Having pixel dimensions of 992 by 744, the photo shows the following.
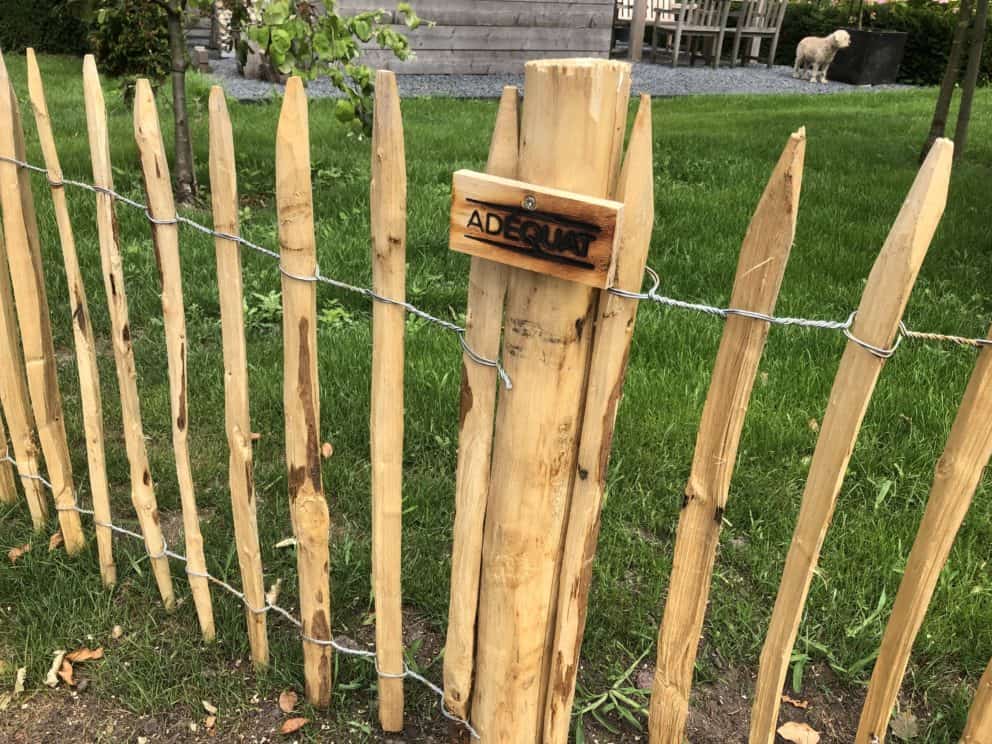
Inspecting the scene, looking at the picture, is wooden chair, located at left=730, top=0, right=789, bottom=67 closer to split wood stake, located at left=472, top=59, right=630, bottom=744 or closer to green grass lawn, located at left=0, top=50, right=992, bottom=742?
green grass lawn, located at left=0, top=50, right=992, bottom=742

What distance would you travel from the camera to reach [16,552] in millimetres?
2508

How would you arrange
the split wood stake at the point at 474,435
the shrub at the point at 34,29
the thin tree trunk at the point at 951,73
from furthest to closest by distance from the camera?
the shrub at the point at 34,29 → the thin tree trunk at the point at 951,73 → the split wood stake at the point at 474,435

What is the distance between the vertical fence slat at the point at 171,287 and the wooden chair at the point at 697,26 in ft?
43.6

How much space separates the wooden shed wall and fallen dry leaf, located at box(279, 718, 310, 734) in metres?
10.8

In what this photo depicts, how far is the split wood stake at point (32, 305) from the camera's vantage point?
2180 mm

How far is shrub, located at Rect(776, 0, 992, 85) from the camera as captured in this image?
14.0 meters

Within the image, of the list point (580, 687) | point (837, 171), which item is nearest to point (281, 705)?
point (580, 687)

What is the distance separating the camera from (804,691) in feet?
7.11

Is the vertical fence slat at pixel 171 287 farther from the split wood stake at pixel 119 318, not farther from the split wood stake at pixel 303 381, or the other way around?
the split wood stake at pixel 303 381

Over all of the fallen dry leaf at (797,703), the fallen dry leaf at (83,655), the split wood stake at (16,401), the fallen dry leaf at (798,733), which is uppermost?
the split wood stake at (16,401)

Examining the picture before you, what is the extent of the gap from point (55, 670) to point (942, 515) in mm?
2103

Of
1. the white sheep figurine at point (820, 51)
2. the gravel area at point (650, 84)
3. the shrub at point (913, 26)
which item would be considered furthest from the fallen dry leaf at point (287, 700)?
the shrub at point (913, 26)

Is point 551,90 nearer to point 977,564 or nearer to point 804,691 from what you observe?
point 804,691

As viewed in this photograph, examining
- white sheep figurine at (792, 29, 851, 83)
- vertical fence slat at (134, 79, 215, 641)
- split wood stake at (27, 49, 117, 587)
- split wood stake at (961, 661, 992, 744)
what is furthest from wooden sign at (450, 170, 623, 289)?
white sheep figurine at (792, 29, 851, 83)
